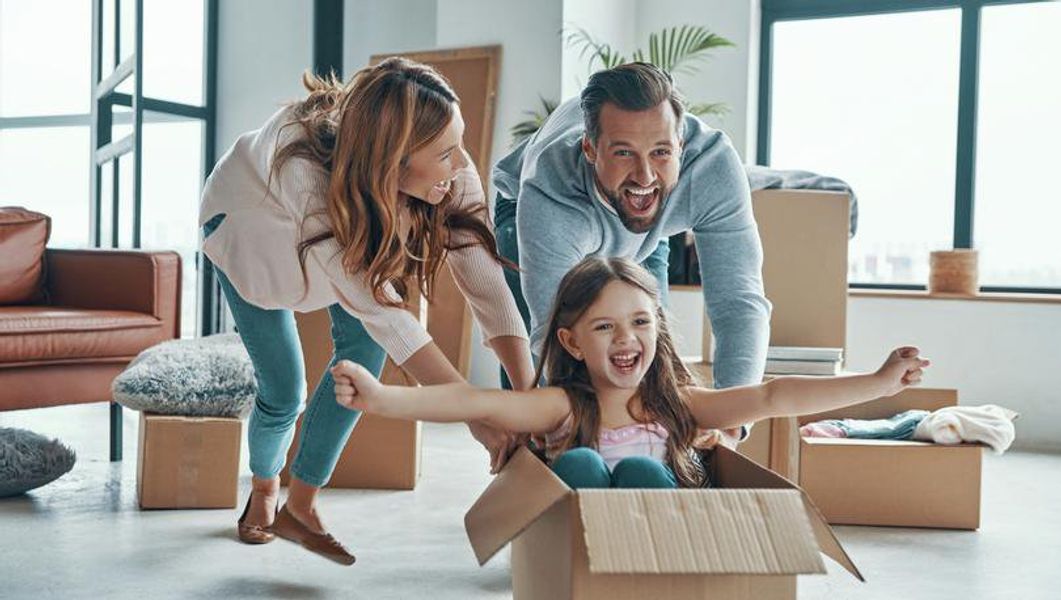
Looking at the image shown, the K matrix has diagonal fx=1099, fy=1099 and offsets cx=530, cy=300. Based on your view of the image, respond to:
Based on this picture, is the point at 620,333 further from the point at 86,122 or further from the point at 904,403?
the point at 86,122

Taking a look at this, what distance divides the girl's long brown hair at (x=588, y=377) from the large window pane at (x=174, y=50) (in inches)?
173

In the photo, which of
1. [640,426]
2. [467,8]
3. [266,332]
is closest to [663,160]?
[640,426]

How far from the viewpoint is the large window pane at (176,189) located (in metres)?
5.71

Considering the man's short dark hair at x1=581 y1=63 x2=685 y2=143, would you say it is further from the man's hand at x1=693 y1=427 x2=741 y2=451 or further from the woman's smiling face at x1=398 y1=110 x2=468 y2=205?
the man's hand at x1=693 y1=427 x2=741 y2=451

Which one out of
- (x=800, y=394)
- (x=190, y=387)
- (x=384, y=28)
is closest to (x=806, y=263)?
(x=800, y=394)

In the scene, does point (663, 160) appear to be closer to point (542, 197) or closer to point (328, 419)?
point (542, 197)

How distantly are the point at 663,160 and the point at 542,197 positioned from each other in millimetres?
234

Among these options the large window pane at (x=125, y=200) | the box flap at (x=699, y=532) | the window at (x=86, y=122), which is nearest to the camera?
the box flap at (x=699, y=532)

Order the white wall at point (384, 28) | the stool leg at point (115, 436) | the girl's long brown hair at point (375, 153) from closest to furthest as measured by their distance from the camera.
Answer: the girl's long brown hair at point (375, 153) < the stool leg at point (115, 436) < the white wall at point (384, 28)

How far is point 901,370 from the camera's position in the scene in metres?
1.44

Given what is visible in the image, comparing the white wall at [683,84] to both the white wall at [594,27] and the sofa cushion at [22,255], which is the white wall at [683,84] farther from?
the sofa cushion at [22,255]

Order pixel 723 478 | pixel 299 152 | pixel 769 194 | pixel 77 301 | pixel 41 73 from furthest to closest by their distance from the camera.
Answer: pixel 41 73 < pixel 77 301 < pixel 769 194 < pixel 299 152 < pixel 723 478

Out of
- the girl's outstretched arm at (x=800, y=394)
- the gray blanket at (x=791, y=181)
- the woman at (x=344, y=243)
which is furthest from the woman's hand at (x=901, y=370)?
the gray blanket at (x=791, y=181)

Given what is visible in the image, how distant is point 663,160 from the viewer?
64.0 inches
